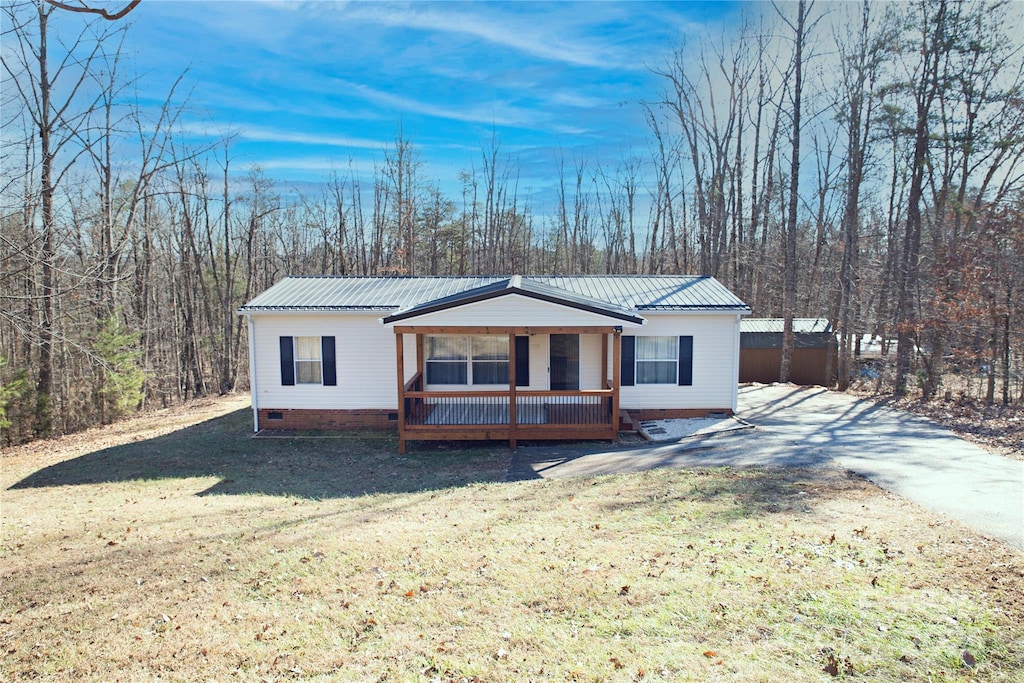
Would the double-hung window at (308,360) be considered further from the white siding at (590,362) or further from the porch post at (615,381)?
the porch post at (615,381)

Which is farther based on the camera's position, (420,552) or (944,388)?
(944,388)

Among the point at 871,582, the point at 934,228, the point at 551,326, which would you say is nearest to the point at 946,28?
the point at 934,228

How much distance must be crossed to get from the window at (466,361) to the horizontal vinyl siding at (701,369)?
10.2 feet

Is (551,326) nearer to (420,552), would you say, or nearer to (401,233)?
(420,552)

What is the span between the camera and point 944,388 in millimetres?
16953

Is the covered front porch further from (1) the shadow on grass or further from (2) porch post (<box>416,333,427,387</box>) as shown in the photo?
(1) the shadow on grass

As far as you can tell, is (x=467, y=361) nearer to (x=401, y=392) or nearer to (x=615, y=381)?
(x=401, y=392)

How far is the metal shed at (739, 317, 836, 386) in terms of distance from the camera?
20922mm

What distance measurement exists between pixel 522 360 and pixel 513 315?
2446 millimetres

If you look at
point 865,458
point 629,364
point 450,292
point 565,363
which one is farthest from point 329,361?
point 865,458

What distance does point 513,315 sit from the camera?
37.2 ft

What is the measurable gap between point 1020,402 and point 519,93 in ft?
79.2

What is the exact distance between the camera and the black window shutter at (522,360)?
1349cm

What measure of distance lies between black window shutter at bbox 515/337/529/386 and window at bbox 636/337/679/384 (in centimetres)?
269
